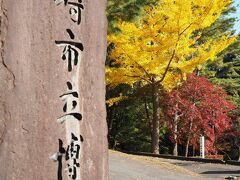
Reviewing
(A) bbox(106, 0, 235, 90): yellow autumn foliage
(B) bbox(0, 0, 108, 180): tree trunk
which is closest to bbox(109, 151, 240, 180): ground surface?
(A) bbox(106, 0, 235, 90): yellow autumn foliage

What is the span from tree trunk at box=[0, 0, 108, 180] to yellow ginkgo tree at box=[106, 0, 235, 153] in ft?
31.9

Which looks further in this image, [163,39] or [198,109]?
[198,109]

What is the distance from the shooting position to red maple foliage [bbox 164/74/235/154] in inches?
727

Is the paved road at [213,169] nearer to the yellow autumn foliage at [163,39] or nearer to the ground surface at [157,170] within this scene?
the ground surface at [157,170]

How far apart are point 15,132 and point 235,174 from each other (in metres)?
9.19

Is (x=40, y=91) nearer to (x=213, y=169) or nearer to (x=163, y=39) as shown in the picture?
(x=213, y=169)

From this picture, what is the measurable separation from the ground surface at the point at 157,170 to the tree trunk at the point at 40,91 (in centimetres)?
537

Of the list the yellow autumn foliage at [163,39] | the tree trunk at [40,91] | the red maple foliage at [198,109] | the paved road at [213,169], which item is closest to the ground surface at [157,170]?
the paved road at [213,169]

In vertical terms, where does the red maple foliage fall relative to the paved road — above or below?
above

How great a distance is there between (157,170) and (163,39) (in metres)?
5.09

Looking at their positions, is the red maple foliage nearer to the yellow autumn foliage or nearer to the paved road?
the yellow autumn foliage

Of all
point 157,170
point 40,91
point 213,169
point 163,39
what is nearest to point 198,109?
point 163,39

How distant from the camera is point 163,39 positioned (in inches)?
562

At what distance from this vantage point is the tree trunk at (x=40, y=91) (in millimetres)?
3221
